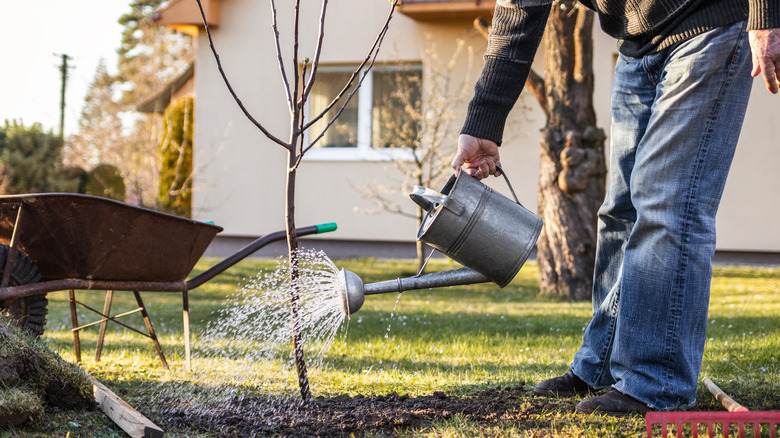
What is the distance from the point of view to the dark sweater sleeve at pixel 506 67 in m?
2.39

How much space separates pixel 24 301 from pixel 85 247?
36 centimetres

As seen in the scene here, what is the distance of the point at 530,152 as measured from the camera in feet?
33.4

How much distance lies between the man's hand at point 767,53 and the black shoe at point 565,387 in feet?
3.84

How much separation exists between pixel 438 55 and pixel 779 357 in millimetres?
7832

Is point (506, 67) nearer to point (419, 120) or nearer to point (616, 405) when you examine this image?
point (616, 405)

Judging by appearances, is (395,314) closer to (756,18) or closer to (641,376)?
(641,376)

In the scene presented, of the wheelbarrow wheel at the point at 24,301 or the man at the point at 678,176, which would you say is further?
the wheelbarrow wheel at the point at 24,301

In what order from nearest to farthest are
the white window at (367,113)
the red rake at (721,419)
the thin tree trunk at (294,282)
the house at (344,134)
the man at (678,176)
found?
the red rake at (721,419) < the man at (678,176) < the thin tree trunk at (294,282) < the house at (344,134) < the white window at (367,113)

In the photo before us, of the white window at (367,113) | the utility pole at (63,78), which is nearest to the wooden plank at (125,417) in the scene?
the white window at (367,113)

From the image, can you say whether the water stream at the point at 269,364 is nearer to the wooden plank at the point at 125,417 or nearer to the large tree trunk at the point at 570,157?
the wooden plank at the point at 125,417

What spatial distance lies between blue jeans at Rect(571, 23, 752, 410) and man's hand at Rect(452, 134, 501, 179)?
464 millimetres

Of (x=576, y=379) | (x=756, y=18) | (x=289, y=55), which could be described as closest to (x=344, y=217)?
(x=289, y=55)

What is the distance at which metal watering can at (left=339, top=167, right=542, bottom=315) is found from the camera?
7.07ft

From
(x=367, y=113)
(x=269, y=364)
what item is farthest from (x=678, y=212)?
(x=367, y=113)
